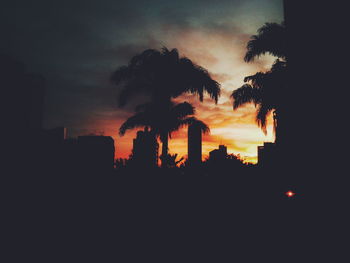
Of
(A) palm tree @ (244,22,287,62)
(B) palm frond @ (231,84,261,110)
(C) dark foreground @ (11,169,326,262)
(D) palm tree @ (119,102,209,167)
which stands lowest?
(C) dark foreground @ (11,169,326,262)

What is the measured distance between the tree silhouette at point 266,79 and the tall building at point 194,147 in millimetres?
2732

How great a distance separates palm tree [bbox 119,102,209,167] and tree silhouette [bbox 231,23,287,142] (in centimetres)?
255

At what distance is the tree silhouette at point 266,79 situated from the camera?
1098 cm

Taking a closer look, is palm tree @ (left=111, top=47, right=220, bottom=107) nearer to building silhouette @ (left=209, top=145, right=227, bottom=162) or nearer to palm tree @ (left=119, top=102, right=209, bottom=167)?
palm tree @ (left=119, top=102, right=209, bottom=167)

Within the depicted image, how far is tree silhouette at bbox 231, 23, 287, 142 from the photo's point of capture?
432 inches

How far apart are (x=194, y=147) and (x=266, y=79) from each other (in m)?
4.83

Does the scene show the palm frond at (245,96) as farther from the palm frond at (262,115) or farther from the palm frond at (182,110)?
the palm frond at (182,110)

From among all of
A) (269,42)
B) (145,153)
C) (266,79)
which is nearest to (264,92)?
(266,79)

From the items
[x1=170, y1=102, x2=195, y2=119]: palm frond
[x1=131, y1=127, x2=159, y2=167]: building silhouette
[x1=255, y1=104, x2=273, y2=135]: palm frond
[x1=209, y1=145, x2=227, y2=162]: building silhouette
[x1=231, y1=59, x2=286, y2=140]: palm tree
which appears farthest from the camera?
[x1=209, y1=145, x2=227, y2=162]: building silhouette

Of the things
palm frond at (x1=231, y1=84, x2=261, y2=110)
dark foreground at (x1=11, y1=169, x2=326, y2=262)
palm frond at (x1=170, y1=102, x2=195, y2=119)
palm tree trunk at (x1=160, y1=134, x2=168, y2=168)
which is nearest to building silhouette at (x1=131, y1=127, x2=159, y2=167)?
dark foreground at (x1=11, y1=169, x2=326, y2=262)

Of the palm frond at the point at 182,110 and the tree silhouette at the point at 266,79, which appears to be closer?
the tree silhouette at the point at 266,79

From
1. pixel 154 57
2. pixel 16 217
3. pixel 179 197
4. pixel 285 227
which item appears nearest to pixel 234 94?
pixel 154 57

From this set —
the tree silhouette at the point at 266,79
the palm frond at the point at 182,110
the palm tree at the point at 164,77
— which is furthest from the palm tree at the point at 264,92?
the palm frond at the point at 182,110

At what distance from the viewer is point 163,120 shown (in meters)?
12.1
